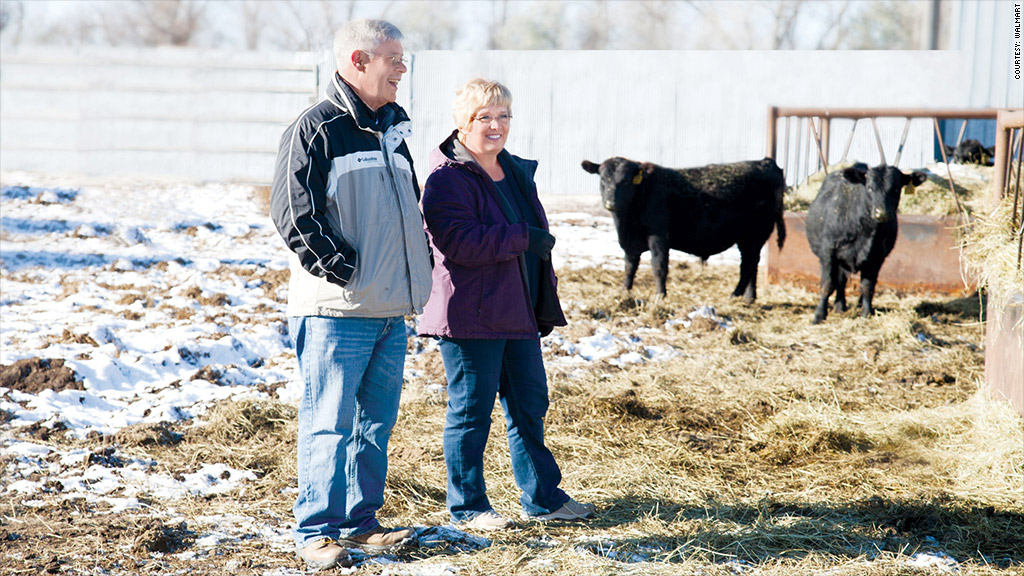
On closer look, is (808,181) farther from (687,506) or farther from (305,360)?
(305,360)

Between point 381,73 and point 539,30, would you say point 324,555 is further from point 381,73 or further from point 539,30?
point 539,30

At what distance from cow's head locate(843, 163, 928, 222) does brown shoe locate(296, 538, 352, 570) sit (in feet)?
20.7

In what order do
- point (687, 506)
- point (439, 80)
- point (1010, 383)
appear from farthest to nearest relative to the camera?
point (439, 80) → point (1010, 383) → point (687, 506)

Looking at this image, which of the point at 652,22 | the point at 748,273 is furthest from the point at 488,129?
the point at 652,22

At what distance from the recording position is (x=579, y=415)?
543cm

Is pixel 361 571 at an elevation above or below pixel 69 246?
below

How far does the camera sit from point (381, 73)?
3.18 m

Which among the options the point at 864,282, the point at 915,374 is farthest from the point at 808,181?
the point at 915,374

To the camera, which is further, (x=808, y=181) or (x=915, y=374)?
(x=808, y=181)

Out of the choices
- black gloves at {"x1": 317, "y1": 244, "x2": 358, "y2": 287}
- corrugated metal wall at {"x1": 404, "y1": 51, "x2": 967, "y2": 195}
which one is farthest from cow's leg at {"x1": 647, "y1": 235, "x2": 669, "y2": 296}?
corrugated metal wall at {"x1": 404, "y1": 51, "x2": 967, "y2": 195}

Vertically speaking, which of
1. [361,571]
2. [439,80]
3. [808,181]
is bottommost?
[361,571]

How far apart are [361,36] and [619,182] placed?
6.07 meters

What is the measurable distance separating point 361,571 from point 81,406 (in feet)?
9.40

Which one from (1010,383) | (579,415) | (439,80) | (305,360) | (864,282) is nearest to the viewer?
(305,360)
